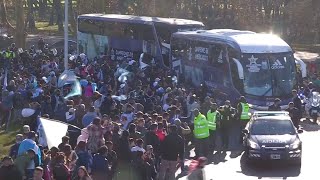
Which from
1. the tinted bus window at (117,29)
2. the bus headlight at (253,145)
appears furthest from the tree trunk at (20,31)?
the bus headlight at (253,145)

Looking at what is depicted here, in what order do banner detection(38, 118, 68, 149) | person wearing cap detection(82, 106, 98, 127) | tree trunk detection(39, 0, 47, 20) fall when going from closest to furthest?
banner detection(38, 118, 68, 149) → person wearing cap detection(82, 106, 98, 127) → tree trunk detection(39, 0, 47, 20)

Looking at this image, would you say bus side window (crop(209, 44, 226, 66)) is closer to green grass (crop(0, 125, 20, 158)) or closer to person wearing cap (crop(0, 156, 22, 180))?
green grass (crop(0, 125, 20, 158))

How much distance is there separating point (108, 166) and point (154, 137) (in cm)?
237

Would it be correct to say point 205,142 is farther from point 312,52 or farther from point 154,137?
point 312,52

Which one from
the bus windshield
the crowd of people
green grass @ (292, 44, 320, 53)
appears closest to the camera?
the crowd of people

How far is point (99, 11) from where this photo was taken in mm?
57438

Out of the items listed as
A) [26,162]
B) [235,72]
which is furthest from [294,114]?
[26,162]

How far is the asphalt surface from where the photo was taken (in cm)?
1692

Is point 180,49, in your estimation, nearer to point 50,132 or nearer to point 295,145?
point 295,145

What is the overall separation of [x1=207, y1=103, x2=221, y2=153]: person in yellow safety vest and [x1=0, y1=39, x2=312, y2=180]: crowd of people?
3 cm

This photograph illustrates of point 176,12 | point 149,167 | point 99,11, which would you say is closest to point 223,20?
point 176,12

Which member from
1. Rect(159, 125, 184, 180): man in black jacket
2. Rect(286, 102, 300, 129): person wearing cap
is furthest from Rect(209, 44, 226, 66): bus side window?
Rect(159, 125, 184, 180): man in black jacket

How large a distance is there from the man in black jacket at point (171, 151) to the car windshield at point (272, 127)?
14.1 feet

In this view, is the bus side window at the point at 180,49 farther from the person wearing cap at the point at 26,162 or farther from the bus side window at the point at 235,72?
the person wearing cap at the point at 26,162
